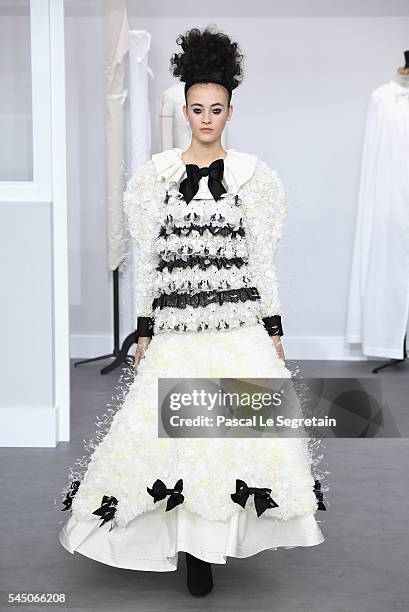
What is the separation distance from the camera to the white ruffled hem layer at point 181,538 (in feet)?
7.43

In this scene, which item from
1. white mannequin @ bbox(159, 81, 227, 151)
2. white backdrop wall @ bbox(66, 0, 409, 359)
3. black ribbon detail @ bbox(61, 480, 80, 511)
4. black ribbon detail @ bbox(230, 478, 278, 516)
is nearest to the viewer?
black ribbon detail @ bbox(230, 478, 278, 516)

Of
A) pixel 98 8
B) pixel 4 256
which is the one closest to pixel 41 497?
pixel 4 256

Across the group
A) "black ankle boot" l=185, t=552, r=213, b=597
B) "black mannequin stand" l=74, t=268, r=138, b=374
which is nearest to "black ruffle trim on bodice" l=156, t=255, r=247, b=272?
"black ankle boot" l=185, t=552, r=213, b=597

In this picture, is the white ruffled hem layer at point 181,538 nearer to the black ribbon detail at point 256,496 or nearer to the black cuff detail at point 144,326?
the black ribbon detail at point 256,496

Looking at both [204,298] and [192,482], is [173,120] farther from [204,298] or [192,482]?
[192,482]

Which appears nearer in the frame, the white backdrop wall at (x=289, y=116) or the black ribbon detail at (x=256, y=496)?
the black ribbon detail at (x=256, y=496)

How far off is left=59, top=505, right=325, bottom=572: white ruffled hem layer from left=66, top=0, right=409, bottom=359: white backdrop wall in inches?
143

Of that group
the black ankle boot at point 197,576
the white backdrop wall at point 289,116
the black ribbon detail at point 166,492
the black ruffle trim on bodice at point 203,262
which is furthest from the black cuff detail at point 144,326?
the white backdrop wall at point 289,116

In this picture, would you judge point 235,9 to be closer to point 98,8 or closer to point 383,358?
point 98,8

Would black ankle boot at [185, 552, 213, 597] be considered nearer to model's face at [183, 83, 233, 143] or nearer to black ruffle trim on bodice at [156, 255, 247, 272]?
black ruffle trim on bodice at [156, 255, 247, 272]

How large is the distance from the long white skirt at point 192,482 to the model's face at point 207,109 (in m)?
0.49

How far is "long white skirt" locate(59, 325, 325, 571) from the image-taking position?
227 centimetres

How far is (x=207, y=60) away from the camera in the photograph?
2.37 meters

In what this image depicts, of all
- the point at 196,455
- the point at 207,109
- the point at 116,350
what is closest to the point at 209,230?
the point at 207,109
